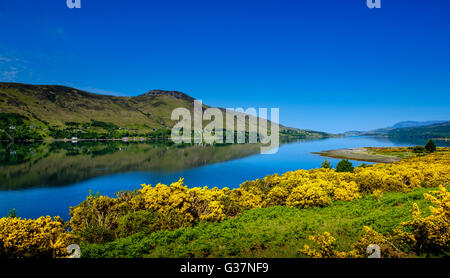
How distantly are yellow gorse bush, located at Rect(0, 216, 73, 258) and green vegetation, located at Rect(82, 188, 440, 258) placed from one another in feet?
3.68

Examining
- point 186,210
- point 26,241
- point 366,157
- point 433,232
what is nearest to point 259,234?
point 186,210

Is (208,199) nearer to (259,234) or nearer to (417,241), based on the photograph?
(259,234)

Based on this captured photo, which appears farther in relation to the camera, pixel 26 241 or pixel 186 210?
pixel 186 210

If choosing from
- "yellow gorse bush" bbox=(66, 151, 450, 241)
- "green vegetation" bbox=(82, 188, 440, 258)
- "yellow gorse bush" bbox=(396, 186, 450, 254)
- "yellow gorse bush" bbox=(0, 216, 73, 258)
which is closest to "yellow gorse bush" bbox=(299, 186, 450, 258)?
"yellow gorse bush" bbox=(396, 186, 450, 254)

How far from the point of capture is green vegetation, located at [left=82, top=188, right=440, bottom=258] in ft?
33.2

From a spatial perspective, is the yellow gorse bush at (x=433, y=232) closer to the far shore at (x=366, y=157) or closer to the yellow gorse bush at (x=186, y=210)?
the yellow gorse bush at (x=186, y=210)

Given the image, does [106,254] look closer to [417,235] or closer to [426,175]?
[417,235]

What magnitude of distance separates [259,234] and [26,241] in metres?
9.89

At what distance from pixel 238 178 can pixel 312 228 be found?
4037 cm

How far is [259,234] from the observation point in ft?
38.2

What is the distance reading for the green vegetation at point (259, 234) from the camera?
10.1 m

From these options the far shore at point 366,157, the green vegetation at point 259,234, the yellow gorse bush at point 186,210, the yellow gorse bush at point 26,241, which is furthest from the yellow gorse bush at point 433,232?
the far shore at point 366,157

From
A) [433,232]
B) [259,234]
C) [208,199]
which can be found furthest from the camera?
[208,199]

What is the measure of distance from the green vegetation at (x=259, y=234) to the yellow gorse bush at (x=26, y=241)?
3.68ft
